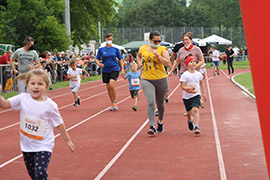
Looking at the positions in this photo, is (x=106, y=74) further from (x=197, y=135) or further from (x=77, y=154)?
(x=77, y=154)

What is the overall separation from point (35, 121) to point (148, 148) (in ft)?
12.3

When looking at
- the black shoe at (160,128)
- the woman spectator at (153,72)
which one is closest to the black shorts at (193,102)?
the woman spectator at (153,72)

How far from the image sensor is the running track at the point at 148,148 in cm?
670

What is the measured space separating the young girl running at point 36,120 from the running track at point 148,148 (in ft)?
5.54

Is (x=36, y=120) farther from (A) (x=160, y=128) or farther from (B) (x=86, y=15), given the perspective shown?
(B) (x=86, y=15)

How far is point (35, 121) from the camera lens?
489 cm

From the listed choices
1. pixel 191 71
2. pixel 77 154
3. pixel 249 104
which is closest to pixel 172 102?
pixel 249 104

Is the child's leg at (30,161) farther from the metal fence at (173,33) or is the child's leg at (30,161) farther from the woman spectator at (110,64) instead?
the metal fence at (173,33)

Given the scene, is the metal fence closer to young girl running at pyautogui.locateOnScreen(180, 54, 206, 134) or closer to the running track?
the running track

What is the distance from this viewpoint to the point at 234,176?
6375 millimetres

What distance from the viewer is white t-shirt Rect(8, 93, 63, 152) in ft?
16.0

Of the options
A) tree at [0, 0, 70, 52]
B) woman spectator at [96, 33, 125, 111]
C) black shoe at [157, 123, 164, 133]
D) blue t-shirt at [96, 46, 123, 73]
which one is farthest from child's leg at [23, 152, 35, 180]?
tree at [0, 0, 70, 52]

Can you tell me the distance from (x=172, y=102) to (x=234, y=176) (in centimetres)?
977

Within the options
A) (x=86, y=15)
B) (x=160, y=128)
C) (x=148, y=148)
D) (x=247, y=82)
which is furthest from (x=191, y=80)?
(x=86, y=15)
